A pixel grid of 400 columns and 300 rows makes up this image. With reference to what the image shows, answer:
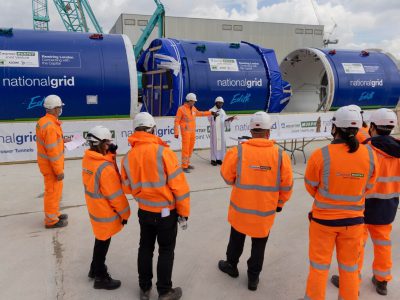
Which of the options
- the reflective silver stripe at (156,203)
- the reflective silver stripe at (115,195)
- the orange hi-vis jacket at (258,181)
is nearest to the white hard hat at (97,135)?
the reflective silver stripe at (115,195)

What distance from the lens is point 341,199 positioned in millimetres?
2576

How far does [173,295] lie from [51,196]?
2341mm

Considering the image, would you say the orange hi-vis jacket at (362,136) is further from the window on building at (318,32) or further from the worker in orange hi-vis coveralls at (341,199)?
the window on building at (318,32)

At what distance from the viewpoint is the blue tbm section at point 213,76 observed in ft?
34.6

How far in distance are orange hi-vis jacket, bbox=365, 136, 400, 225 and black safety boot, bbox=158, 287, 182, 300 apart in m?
1.81

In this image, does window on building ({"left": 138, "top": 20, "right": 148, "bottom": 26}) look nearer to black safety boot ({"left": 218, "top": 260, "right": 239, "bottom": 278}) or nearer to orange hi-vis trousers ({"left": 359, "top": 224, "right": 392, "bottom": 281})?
black safety boot ({"left": 218, "top": 260, "right": 239, "bottom": 278})

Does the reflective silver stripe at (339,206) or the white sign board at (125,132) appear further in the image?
the white sign board at (125,132)

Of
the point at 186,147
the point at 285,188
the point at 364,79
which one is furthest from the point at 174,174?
the point at 364,79

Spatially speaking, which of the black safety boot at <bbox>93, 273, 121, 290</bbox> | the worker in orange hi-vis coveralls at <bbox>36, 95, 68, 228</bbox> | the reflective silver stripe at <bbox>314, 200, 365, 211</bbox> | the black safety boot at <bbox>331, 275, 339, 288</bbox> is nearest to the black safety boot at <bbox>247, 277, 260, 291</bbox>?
the black safety boot at <bbox>331, 275, 339, 288</bbox>

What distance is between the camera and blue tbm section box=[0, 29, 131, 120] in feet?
28.3

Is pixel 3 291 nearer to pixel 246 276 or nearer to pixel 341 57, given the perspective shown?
pixel 246 276

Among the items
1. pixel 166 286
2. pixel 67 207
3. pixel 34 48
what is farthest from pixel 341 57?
pixel 166 286

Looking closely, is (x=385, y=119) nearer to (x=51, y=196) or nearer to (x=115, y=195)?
(x=115, y=195)

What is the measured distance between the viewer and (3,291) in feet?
10.4
